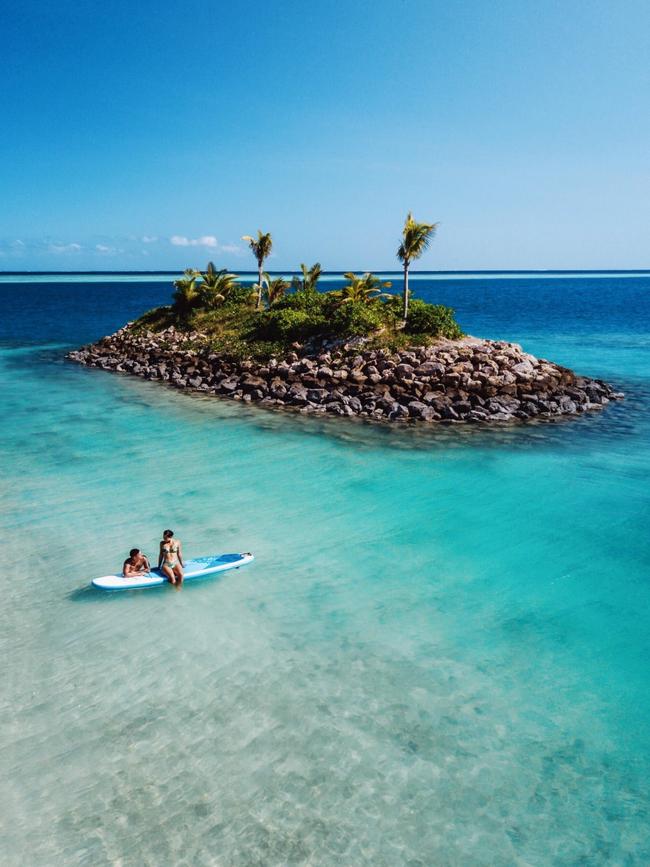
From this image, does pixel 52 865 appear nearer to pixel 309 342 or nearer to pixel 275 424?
pixel 275 424

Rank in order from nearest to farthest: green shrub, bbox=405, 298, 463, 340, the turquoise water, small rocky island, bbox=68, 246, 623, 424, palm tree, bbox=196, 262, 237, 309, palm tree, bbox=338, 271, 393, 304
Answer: the turquoise water
small rocky island, bbox=68, 246, 623, 424
green shrub, bbox=405, 298, 463, 340
palm tree, bbox=338, 271, 393, 304
palm tree, bbox=196, 262, 237, 309

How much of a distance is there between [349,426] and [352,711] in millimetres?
19006

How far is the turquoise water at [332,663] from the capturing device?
8492mm

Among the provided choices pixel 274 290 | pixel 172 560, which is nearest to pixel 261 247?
pixel 274 290

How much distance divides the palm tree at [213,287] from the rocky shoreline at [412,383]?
11179 mm

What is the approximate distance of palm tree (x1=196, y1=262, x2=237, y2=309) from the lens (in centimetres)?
4925

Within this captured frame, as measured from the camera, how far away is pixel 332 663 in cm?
1190

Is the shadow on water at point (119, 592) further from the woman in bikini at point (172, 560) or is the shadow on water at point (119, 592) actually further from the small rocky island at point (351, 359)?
the small rocky island at point (351, 359)

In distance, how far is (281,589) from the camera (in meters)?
14.7

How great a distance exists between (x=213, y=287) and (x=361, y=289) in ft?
46.2

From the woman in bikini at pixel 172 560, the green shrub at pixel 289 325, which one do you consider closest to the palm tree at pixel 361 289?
the green shrub at pixel 289 325

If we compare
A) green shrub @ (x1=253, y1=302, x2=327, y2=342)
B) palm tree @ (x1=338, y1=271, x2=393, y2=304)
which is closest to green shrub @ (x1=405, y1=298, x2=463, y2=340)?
palm tree @ (x1=338, y1=271, x2=393, y2=304)

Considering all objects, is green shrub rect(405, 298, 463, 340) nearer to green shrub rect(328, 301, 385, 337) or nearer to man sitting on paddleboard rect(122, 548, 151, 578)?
green shrub rect(328, 301, 385, 337)

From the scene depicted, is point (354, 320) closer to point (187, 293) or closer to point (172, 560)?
point (187, 293)
